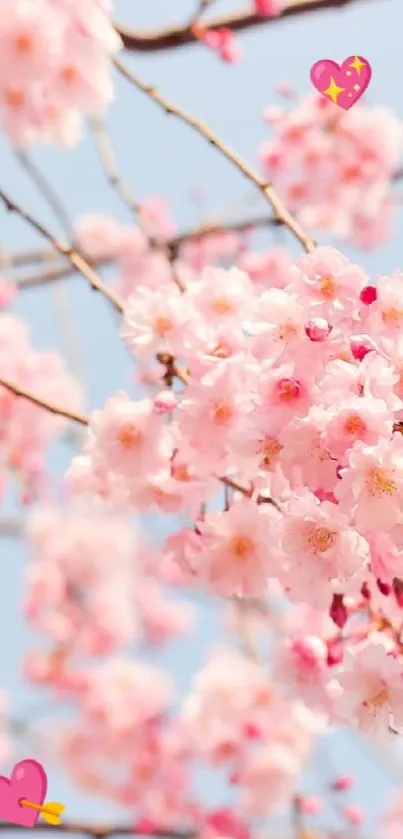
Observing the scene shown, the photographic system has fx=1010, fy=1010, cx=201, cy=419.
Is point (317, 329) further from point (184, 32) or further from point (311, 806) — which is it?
point (311, 806)

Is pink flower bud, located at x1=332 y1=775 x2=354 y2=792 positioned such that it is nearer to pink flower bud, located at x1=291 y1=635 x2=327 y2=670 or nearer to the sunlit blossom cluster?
the sunlit blossom cluster

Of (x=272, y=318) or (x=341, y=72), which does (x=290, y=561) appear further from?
(x=341, y=72)

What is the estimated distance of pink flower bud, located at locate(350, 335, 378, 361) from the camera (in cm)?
95

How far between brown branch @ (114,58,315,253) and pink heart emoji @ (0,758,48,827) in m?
0.65

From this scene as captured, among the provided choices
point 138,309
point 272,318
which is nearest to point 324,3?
point 138,309

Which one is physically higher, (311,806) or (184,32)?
(184,32)

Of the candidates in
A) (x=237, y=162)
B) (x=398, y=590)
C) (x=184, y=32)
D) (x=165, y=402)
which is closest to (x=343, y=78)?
(x=237, y=162)

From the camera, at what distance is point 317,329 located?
0.97 meters

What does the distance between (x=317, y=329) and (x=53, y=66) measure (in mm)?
1297

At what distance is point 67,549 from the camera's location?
455 centimetres

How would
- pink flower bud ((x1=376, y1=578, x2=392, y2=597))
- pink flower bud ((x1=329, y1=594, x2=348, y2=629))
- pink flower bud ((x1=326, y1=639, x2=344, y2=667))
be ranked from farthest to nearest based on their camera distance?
pink flower bud ((x1=326, y1=639, x2=344, y2=667)), pink flower bud ((x1=329, y1=594, x2=348, y2=629)), pink flower bud ((x1=376, y1=578, x2=392, y2=597))

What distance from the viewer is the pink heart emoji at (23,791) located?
1.10 meters

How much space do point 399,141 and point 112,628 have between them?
7.87ft

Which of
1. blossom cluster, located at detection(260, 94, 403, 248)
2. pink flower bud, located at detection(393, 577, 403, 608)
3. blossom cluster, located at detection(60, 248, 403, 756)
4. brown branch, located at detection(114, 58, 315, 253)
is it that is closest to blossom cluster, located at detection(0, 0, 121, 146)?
brown branch, located at detection(114, 58, 315, 253)
